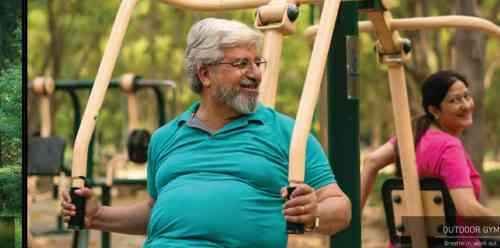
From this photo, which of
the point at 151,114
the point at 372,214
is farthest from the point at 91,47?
the point at 151,114

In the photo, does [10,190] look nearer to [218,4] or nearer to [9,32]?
[9,32]

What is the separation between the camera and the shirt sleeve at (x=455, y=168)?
364cm

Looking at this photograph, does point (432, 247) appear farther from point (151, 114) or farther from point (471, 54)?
point (151, 114)

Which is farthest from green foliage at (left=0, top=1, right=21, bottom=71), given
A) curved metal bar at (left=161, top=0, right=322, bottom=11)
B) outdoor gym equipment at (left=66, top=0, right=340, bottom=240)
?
curved metal bar at (left=161, top=0, right=322, bottom=11)

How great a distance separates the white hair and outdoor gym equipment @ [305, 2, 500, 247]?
97 cm

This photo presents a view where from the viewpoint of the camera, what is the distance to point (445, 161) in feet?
12.1

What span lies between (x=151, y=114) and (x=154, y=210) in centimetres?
2543

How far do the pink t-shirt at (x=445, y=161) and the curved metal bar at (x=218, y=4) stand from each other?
0.69 m

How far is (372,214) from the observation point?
13094 mm

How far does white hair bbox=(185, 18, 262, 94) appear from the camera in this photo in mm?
2760

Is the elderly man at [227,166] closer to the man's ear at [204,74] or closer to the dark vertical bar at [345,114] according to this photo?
the man's ear at [204,74]

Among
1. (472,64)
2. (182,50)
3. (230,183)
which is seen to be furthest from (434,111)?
(182,50)

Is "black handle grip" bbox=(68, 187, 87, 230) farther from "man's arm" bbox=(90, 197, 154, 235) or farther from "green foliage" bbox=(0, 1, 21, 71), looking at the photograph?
"green foliage" bbox=(0, 1, 21, 71)

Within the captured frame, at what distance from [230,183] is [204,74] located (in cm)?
34
